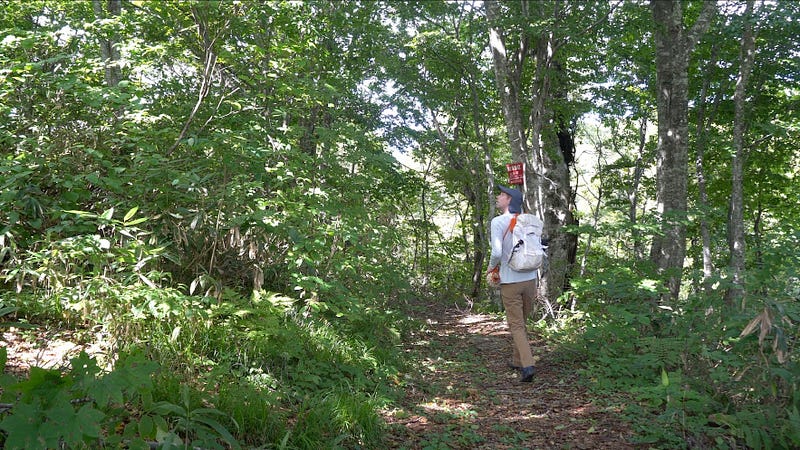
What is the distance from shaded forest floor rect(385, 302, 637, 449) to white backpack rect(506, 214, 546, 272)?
1.30 m

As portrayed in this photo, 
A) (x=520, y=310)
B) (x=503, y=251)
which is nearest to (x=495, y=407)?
(x=520, y=310)

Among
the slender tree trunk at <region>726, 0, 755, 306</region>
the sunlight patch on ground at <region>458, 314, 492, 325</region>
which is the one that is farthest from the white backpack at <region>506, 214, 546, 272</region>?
the slender tree trunk at <region>726, 0, 755, 306</region>

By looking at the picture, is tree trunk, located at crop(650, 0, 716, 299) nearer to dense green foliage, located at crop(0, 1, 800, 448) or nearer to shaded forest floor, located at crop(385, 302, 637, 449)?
dense green foliage, located at crop(0, 1, 800, 448)

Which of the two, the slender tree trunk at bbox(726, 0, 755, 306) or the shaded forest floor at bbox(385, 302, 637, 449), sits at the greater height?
the slender tree trunk at bbox(726, 0, 755, 306)

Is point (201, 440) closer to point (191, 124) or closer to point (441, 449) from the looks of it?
point (441, 449)

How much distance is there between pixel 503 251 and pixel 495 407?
5.57 feet

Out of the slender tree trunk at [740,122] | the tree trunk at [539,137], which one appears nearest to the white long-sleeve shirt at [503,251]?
the tree trunk at [539,137]

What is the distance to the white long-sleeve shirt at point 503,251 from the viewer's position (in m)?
5.50

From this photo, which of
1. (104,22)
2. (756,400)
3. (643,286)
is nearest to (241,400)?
(756,400)

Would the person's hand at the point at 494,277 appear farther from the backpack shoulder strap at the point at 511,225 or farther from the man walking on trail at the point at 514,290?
the backpack shoulder strap at the point at 511,225

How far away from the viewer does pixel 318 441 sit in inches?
127

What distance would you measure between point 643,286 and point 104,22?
21.1 ft

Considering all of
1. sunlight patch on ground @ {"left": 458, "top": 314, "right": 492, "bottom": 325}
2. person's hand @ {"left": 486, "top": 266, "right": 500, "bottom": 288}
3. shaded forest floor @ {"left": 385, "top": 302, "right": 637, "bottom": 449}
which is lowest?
sunlight patch on ground @ {"left": 458, "top": 314, "right": 492, "bottom": 325}

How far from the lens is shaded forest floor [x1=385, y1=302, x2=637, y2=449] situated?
3.77m
